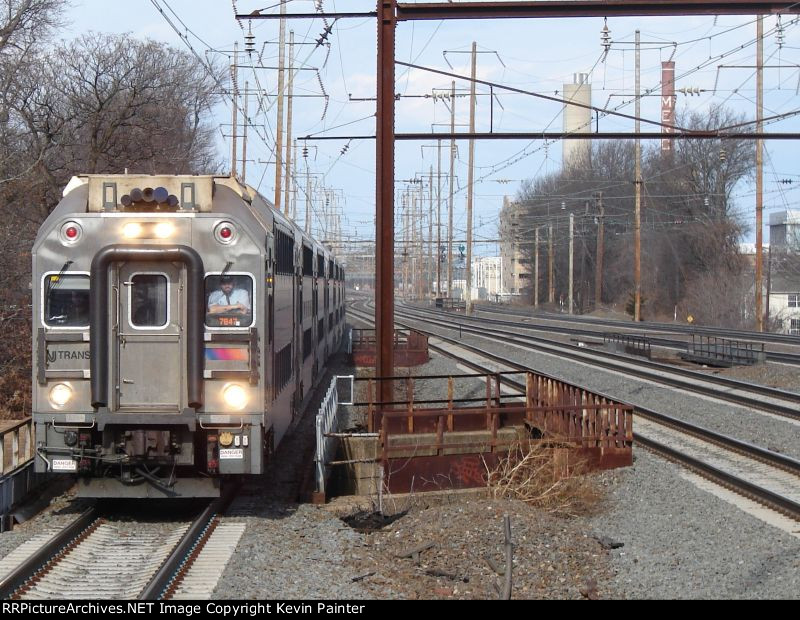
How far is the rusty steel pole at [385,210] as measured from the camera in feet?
54.8

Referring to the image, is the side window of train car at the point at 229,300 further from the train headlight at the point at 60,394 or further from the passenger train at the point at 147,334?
the train headlight at the point at 60,394

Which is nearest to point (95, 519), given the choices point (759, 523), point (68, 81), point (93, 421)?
point (93, 421)

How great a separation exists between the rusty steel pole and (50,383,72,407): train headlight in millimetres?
6854

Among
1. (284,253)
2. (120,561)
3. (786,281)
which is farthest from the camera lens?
(786,281)

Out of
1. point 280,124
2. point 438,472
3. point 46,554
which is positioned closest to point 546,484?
point 438,472

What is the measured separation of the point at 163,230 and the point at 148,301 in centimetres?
77

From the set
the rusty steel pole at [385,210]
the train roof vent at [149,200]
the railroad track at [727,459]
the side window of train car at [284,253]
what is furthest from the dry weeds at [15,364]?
the railroad track at [727,459]

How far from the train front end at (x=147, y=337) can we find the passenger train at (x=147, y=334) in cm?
1

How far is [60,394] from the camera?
1065 cm

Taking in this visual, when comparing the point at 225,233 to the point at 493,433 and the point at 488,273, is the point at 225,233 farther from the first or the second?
the point at 488,273

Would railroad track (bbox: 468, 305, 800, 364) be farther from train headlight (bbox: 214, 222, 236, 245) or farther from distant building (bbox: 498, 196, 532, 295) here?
train headlight (bbox: 214, 222, 236, 245)

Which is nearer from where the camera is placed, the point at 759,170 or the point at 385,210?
the point at 385,210

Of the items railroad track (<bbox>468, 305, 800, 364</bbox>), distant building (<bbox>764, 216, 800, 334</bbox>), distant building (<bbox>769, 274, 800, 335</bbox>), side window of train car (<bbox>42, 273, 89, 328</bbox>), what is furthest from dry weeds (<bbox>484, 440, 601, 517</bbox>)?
distant building (<bbox>769, 274, 800, 335</bbox>)
